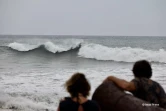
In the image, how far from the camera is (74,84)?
254cm

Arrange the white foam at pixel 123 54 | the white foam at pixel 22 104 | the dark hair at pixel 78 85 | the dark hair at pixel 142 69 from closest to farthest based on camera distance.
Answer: the dark hair at pixel 78 85
the dark hair at pixel 142 69
the white foam at pixel 22 104
the white foam at pixel 123 54

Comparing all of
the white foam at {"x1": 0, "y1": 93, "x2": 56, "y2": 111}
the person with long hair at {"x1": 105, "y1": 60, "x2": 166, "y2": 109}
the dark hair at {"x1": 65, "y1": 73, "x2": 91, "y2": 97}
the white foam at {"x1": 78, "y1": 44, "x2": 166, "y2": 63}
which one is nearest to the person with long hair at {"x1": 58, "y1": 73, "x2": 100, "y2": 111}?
the dark hair at {"x1": 65, "y1": 73, "x2": 91, "y2": 97}

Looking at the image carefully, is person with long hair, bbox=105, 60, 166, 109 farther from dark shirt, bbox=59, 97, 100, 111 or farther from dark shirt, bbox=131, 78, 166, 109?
dark shirt, bbox=59, 97, 100, 111

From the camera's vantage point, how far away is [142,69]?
10.5 feet

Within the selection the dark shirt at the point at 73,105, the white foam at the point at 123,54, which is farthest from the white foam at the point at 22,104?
the white foam at the point at 123,54

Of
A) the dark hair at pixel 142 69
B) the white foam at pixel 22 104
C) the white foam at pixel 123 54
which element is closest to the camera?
the dark hair at pixel 142 69

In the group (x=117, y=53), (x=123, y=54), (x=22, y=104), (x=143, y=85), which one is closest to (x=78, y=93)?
(x=143, y=85)

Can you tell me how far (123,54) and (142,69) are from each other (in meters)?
23.7

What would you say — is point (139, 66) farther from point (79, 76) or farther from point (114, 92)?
point (79, 76)

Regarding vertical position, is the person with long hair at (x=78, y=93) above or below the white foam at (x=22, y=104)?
above

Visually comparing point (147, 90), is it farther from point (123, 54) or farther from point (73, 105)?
point (123, 54)

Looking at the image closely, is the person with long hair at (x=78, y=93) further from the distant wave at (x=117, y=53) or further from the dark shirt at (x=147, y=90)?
the distant wave at (x=117, y=53)

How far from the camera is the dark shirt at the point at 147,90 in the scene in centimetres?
319

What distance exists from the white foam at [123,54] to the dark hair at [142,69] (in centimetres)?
2050
